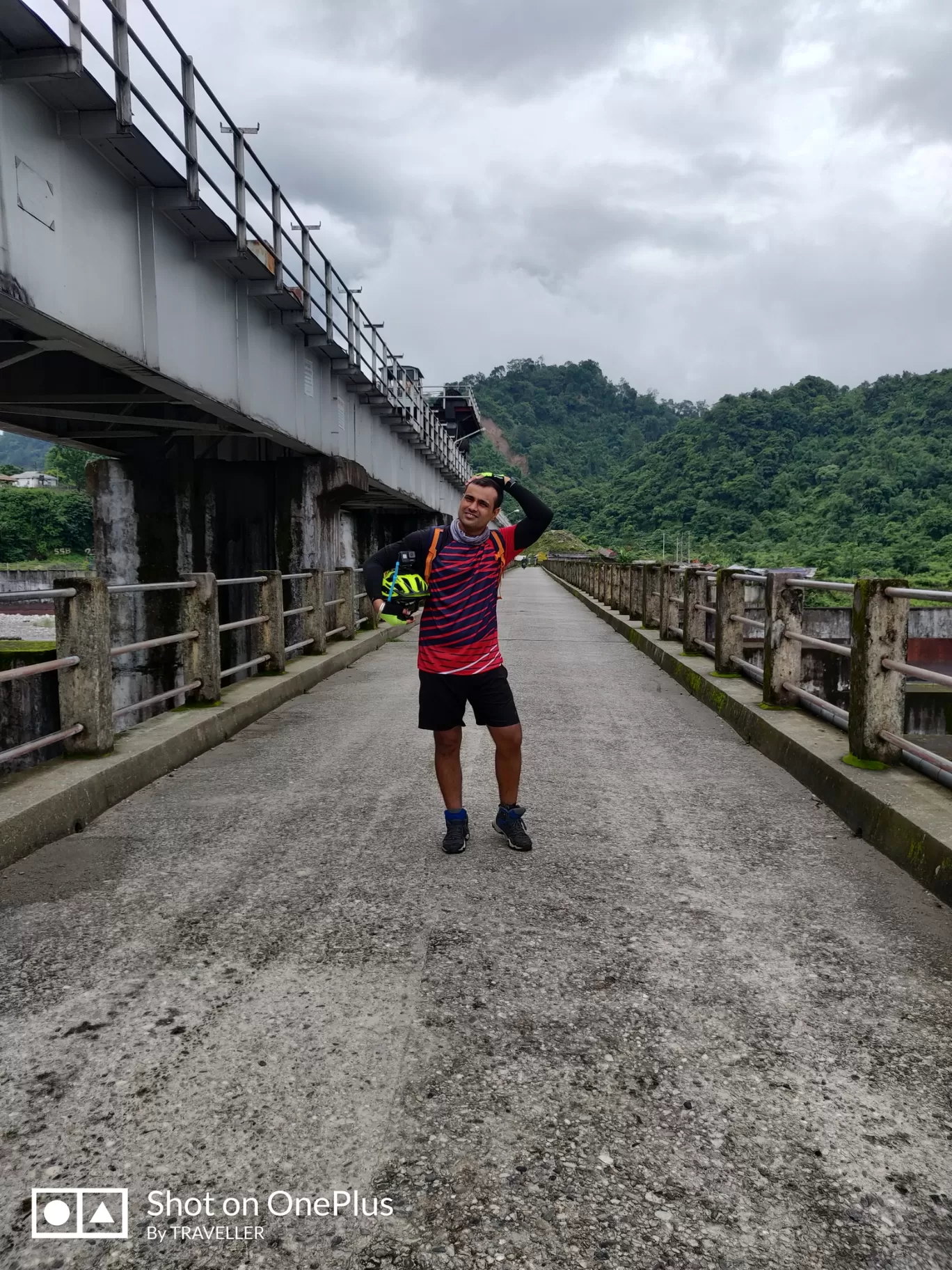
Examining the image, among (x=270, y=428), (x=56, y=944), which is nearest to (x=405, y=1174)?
(x=56, y=944)

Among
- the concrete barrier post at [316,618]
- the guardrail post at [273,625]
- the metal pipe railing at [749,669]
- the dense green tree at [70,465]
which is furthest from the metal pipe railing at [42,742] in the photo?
the dense green tree at [70,465]

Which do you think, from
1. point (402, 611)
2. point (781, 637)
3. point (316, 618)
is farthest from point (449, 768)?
point (316, 618)

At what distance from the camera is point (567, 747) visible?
730cm

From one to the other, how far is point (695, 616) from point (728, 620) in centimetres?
223

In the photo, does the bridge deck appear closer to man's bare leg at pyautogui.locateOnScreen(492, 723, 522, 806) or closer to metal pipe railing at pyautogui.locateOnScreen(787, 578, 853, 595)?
man's bare leg at pyautogui.locateOnScreen(492, 723, 522, 806)

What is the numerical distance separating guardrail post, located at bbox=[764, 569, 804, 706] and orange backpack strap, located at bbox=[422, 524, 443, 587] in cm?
374

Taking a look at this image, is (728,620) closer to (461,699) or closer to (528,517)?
(528,517)

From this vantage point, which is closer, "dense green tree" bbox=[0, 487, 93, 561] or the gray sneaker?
the gray sneaker

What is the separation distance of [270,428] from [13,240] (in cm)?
669

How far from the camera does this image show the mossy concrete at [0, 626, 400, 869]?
15.2 feet

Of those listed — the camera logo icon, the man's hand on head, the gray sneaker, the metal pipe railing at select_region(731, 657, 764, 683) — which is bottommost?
the camera logo icon

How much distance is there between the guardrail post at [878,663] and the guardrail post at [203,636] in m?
5.08

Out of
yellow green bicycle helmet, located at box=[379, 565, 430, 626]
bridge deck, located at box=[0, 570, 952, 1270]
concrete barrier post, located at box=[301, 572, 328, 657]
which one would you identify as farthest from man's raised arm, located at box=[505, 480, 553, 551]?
concrete barrier post, located at box=[301, 572, 328, 657]

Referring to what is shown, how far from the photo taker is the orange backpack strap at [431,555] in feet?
14.8
